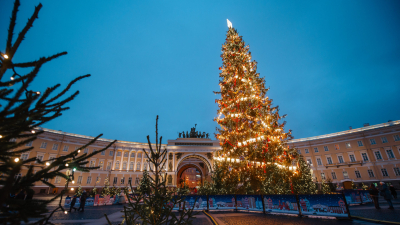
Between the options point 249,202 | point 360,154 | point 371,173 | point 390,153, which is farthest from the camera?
point 360,154

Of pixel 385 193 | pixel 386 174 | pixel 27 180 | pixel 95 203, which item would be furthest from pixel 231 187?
pixel 386 174

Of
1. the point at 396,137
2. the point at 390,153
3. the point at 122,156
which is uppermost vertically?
the point at 396,137

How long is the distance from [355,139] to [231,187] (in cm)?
4121

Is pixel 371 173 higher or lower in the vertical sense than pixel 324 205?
higher

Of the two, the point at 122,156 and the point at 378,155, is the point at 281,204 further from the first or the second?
the point at 122,156

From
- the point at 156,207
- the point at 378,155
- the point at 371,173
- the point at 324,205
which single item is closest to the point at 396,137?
the point at 378,155

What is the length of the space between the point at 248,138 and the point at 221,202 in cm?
530

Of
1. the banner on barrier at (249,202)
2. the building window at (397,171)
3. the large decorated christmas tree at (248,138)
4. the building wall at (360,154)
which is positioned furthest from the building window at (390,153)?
the banner on barrier at (249,202)

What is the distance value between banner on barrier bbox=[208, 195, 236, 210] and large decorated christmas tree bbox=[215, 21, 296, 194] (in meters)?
1.06

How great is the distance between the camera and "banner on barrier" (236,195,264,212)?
10.5 m

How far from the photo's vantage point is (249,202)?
10992 mm

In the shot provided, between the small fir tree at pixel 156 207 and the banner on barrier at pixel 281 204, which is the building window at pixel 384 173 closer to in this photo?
the banner on barrier at pixel 281 204

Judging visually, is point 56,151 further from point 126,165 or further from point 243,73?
point 243,73

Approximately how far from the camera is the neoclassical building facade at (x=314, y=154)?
33.9 meters
